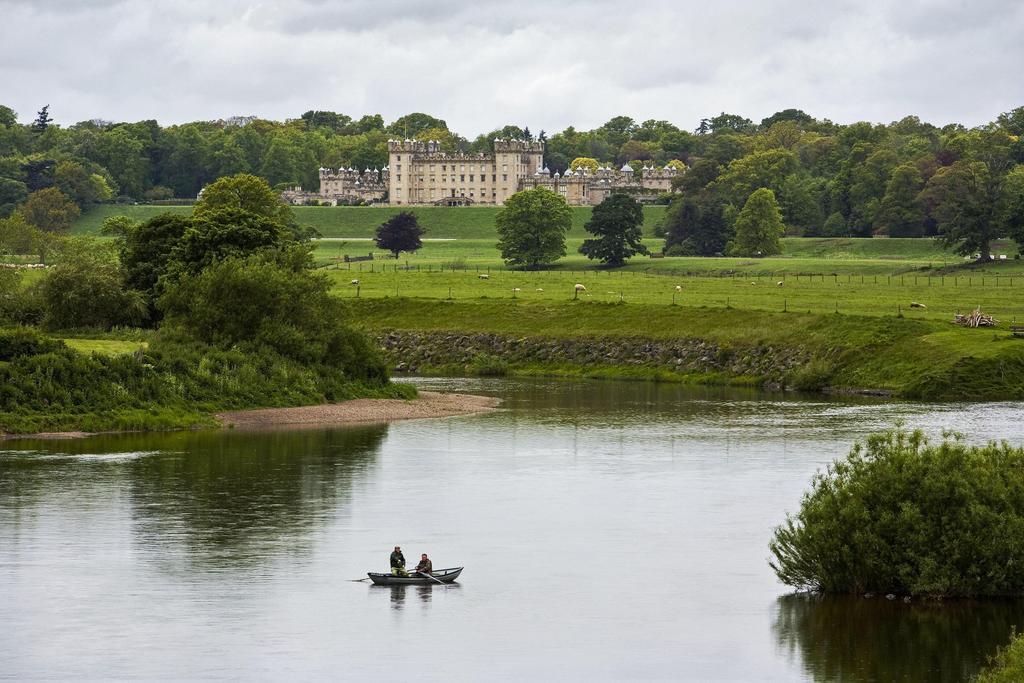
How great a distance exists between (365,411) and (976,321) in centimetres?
3663

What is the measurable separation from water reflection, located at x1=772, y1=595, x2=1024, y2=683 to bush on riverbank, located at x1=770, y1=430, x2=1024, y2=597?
55cm

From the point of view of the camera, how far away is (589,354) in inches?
4200

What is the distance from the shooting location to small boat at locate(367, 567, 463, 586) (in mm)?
42281

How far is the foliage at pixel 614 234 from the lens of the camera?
17975cm

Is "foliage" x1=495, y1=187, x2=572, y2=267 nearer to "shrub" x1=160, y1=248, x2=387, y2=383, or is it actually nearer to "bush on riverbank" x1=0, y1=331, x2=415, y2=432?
"shrub" x1=160, y1=248, x2=387, y2=383

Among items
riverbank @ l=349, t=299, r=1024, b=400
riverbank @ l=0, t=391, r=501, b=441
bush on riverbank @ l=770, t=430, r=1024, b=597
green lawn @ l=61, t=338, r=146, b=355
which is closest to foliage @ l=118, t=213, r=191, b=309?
green lawn @ l=61, t=338, r=146, b=355

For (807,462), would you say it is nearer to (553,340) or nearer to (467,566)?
(467,566)

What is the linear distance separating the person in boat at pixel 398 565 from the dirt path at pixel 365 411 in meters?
32.9

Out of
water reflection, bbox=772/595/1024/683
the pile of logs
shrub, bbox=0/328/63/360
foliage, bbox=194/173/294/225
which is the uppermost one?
foliage, bbox=194/173/294/225

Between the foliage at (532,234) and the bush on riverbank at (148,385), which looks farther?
the foliage at (532,234)

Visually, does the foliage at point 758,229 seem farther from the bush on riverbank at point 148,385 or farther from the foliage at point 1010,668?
the foliage at point 1010,668

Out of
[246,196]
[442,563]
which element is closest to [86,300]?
[246,196]

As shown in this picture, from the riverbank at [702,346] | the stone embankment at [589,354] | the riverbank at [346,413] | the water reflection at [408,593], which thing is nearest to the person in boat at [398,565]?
the water reflection at [408,593]

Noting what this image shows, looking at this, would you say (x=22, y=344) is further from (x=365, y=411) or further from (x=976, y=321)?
(x=976, y=321)
